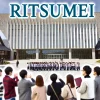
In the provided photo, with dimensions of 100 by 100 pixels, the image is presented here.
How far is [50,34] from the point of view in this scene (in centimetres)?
6788

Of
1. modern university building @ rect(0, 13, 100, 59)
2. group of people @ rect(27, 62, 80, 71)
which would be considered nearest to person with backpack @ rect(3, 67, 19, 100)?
group of people @ rect(27, 62, 80, 71)

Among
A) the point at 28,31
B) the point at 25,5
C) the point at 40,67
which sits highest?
the point at 25,5

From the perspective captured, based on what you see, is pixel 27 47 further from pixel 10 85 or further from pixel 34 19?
pixel 10 85

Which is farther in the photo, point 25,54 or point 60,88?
point 25,54

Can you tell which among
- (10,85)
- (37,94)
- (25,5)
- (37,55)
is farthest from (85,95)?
(37,55)

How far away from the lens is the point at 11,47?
67812 mm

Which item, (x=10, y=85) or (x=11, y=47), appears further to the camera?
(x=11, y=47)

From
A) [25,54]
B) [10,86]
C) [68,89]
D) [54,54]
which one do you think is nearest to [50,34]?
[54,54]

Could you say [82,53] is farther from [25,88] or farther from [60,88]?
[60,88]

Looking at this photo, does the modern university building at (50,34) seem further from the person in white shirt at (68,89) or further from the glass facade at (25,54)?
the person in white shirt at (68,89)

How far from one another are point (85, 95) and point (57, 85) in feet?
1.95

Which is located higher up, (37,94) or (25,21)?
(25,21)

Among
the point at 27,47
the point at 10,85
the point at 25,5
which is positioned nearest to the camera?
the point at 10,85

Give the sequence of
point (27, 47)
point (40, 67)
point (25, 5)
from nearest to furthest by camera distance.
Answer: point (40, 67) → point (25, 5) → point (27, 47)
